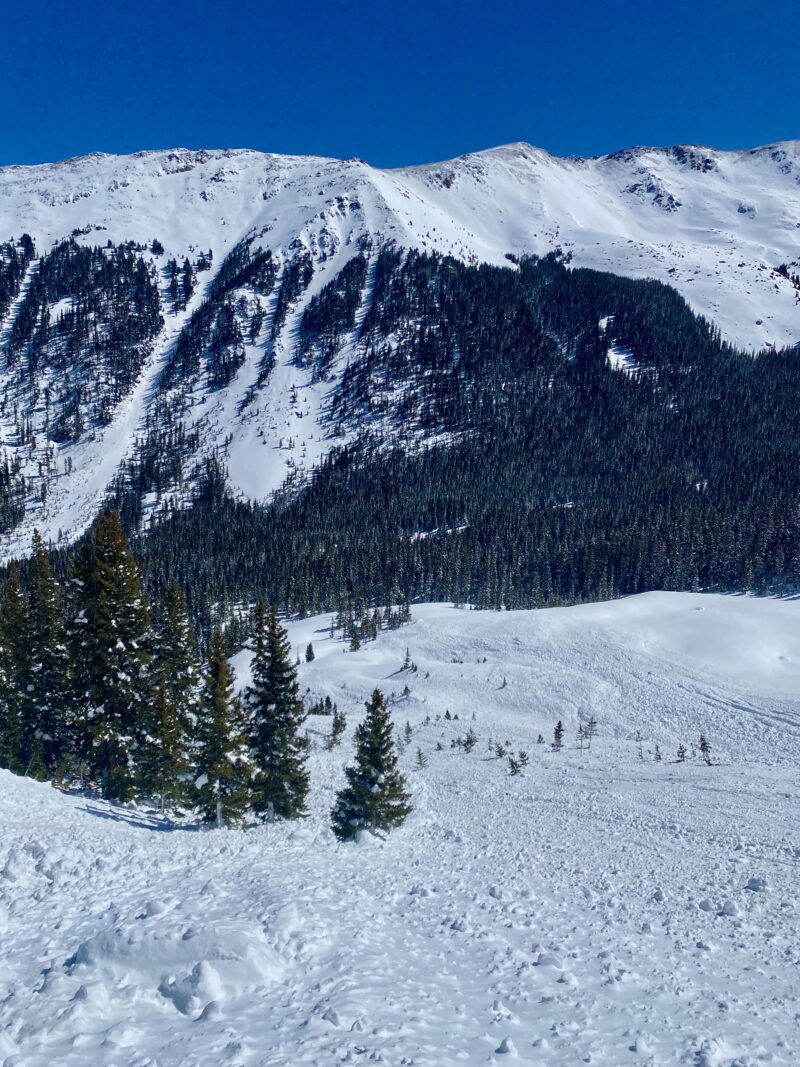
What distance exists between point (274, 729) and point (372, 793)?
4845 mm

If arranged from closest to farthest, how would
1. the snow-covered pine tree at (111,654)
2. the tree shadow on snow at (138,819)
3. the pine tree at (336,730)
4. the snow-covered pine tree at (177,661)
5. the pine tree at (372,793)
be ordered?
the tree shadow on snow at (138,819)
the pine tree at (372,793)
the snow-covered pine tree at (111,654)
the snow-covered pine tree at (177,661)
the pine tree at (336,730)

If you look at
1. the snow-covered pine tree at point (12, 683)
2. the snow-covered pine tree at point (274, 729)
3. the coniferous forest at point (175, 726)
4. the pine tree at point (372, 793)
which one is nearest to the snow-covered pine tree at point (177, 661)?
the coniferous forest at point (175, 726)

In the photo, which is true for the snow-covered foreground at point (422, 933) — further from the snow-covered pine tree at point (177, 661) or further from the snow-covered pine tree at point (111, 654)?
the snow-covered pine tree at point (177, 661)

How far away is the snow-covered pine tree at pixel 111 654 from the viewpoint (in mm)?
26125

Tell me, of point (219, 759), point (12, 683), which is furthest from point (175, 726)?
point (12, 683)

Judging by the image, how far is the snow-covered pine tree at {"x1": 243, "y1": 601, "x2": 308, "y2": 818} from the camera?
25562 mm

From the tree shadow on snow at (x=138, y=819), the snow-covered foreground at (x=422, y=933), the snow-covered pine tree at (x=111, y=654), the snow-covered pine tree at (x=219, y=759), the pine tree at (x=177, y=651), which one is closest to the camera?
the snow-covered foreground at (x=422, y=933)

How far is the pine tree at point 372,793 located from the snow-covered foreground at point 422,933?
937 millimetres

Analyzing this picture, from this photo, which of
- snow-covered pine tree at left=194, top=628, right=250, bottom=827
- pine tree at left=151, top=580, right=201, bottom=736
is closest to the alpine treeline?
snow-covered pine tree at left=194, top=628, right=250, bottom=827

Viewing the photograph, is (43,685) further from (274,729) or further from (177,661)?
(274,729)

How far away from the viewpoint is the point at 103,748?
26.1 m

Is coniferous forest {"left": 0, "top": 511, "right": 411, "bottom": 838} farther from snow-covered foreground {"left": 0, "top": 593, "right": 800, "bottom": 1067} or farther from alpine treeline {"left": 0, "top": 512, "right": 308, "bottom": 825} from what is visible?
snow-covered foreground {"left": 0, "top": 593, "right": 800, "bottom": 1067}

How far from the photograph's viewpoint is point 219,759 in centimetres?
2370

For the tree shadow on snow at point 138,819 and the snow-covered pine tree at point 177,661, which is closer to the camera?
the tree shadow on snow at point 138,819
